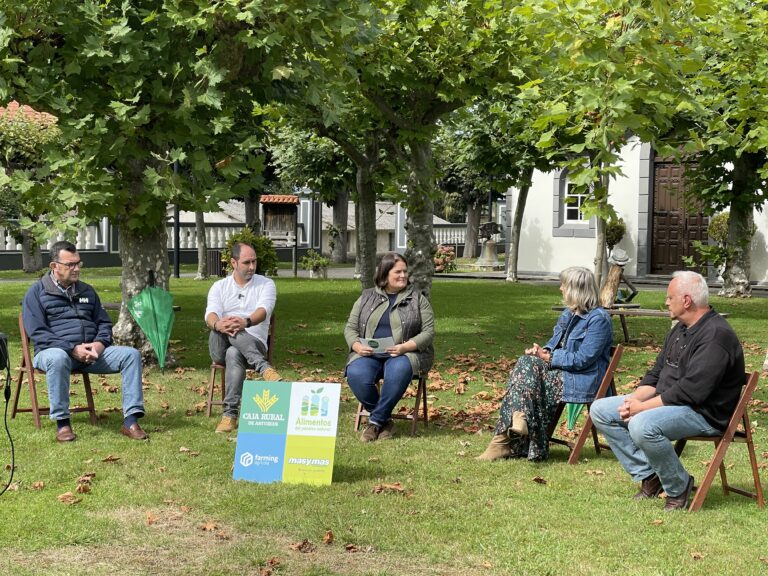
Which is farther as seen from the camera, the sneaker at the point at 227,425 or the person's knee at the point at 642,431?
the sneaker at the point at 227,425

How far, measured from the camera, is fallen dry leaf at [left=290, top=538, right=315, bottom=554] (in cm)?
616

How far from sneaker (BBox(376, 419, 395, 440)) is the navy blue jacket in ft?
7.75

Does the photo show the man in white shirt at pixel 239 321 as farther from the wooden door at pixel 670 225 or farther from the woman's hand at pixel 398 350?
the wooden door at pixel 670 225

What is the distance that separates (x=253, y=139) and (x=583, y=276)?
4.99 metres

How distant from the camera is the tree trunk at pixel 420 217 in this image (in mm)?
20156

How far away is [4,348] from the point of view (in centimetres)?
660

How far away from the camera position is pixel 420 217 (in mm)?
20422

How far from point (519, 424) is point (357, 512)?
1792mm

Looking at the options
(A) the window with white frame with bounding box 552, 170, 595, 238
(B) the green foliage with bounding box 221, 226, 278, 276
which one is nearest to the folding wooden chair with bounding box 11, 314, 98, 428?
(B) the green foliage with bounding box 221, 226, 278, 276

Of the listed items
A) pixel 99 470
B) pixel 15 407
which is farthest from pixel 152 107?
pixel 99 470

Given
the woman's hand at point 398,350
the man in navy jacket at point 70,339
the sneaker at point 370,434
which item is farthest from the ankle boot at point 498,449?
the man in navy jacket at point 70,339

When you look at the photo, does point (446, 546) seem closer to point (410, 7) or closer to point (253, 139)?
point (253, 139)

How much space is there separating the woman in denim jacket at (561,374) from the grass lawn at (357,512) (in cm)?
30

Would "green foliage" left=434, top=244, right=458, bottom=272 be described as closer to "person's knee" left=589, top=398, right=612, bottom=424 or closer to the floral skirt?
the floral skirt
